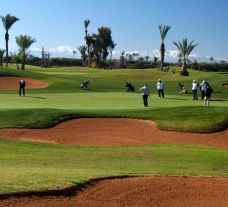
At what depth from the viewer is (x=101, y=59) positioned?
14850 cm

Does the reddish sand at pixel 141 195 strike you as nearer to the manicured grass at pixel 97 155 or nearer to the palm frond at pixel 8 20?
the manicured grass at pixel 97 155

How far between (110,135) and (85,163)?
33.2ft

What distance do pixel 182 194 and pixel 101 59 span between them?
137m

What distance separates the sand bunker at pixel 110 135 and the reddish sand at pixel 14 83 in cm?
3264

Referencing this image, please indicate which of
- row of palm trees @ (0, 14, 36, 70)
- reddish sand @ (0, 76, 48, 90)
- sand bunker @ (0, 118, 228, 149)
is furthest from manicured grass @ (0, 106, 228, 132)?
row of palm trees @ (0, 14, 36, 70)

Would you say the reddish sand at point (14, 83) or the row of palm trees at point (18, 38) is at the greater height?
the row of palm trees at point (18, 38)

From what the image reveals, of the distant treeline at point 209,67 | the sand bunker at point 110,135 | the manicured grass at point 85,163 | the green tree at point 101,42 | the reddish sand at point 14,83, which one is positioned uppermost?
the green tree at point 101,42

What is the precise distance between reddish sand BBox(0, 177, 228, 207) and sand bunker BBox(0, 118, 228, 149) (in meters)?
11.2

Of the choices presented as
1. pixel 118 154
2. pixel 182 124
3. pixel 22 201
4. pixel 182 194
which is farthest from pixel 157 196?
pixel 182 124

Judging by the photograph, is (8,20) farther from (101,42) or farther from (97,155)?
(97,155)

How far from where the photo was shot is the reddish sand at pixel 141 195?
33.4 feet

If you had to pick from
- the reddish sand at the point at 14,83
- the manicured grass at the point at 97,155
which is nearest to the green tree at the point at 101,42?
the reddish sand at the point at 14,83

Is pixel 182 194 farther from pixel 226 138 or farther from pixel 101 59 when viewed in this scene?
pixel 101 59

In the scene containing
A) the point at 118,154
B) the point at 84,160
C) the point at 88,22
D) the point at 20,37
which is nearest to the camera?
the point at 84,160
